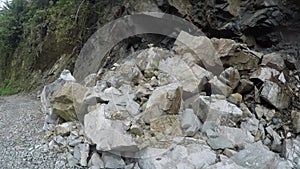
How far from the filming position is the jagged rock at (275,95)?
147 inches

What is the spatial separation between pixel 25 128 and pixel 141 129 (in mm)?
1929

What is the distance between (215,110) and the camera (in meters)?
3.38

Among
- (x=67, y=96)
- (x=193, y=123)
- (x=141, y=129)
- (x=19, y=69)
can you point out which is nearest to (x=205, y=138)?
(x=193, y=123)

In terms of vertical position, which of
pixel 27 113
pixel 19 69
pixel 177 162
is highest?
pixel 177 162

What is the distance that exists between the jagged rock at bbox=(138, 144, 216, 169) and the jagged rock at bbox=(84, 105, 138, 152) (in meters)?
0.18

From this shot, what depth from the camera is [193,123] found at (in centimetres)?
328

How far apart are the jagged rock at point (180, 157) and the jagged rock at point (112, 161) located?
19 centimetres

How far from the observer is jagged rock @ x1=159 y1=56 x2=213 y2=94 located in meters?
3.77

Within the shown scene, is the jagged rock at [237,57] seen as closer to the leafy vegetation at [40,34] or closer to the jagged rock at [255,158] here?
the jagged rock at [255,158]

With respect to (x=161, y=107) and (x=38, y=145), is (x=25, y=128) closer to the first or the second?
(x=38, y=145)

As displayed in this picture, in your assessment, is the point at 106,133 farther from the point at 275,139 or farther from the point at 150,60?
the point at 275,139

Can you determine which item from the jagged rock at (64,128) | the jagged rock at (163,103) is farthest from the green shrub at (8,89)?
the jagged rock at (163,103)

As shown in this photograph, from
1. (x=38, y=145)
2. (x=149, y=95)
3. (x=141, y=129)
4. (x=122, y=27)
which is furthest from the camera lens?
(x=122, y=27)

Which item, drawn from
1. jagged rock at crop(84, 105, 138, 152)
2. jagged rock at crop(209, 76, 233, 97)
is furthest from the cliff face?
jagged rock at crop(84, 105, 138, 152)
